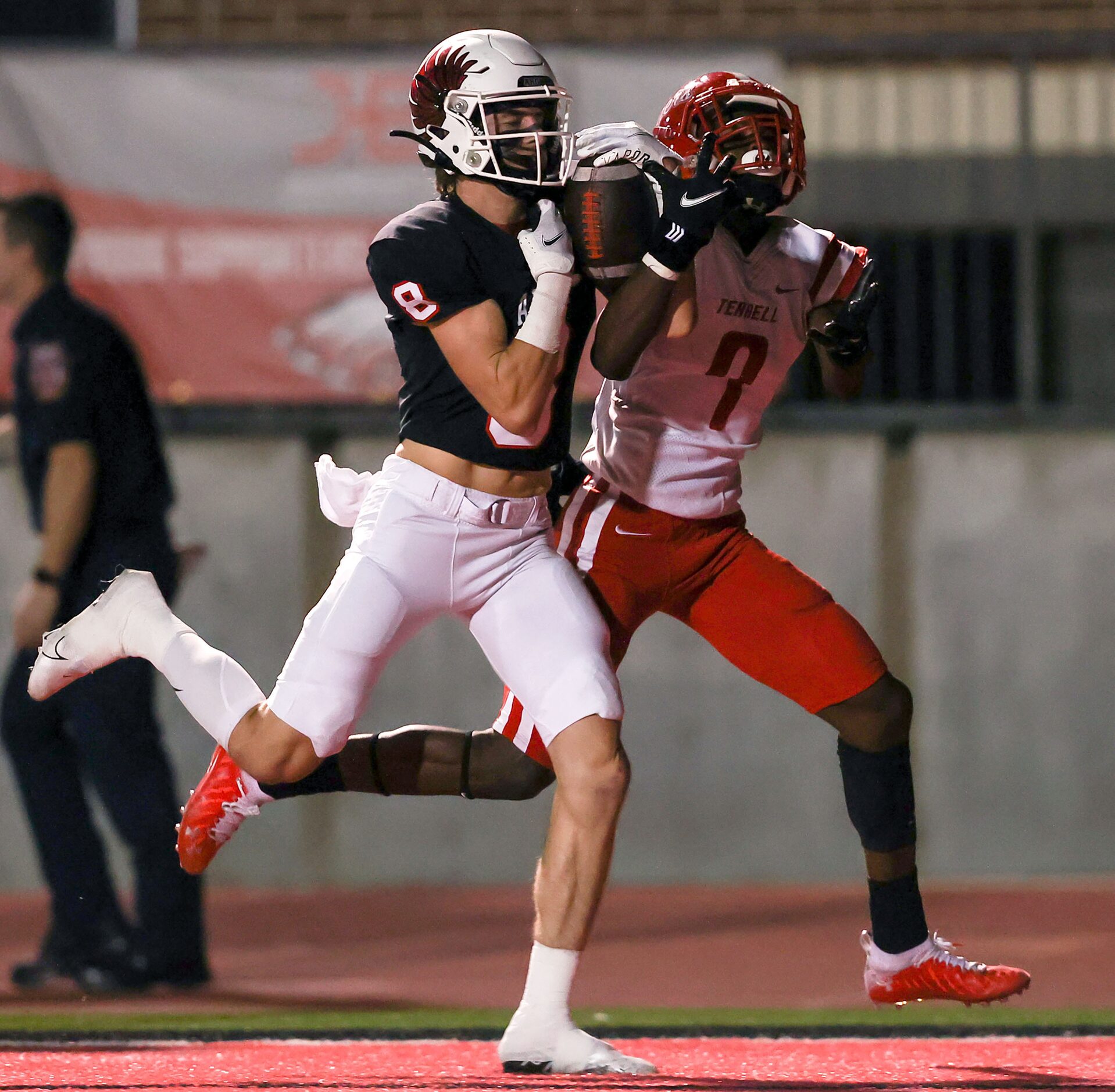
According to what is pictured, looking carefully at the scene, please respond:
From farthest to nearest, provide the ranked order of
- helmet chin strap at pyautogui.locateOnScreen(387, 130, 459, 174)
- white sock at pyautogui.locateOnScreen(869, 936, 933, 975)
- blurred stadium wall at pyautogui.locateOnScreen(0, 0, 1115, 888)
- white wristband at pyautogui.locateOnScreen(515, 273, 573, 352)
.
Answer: blurred stadium wall at pyautogui.locateOnScreen(0, 0, 1115, 888)
white sock at pyautogui.locateOnScreen(869, 936, 933, 975)
helmet chin strap at pyautogui.locateOnScreen(387, 130, 459, 174)
white wristband at pyautogui.locateOnScreen(515, 273, 573, 352)

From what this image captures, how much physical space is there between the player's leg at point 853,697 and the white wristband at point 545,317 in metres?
0.94

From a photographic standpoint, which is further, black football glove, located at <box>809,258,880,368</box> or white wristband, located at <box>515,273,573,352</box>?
black football glove, located at <box>809,258,880,368</box>

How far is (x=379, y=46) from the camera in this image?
981 centimetres

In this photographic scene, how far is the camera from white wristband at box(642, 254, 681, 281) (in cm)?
495

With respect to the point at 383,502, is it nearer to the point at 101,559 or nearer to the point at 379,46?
the point at 101,559

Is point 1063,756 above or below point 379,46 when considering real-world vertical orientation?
below

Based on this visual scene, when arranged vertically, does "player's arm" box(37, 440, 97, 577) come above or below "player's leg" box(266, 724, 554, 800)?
above

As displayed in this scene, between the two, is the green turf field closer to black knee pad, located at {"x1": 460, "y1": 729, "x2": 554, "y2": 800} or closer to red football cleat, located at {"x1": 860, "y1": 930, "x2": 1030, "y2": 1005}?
red football cleat, located at {"x1": 860, "y1": 930, "x2": 1030, "y2": 1005}

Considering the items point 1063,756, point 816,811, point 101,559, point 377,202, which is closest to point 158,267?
point 377,202

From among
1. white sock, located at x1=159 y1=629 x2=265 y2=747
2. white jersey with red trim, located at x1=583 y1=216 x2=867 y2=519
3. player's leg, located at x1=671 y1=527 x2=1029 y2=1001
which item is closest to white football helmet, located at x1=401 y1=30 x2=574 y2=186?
white jersey with red trim, located at x1=583 y1=216 x2=867 y2=519

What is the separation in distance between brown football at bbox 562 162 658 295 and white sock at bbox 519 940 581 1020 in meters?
1.51

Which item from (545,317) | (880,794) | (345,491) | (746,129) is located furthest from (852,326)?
(345,491)

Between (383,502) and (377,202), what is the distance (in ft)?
15.8

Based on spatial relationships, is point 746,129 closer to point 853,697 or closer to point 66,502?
point 853,697
